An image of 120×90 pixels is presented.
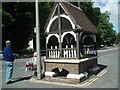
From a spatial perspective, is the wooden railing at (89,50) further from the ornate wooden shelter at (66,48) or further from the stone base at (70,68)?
the stone base at (70,68)

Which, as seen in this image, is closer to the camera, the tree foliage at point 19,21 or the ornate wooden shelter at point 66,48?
the ornate wooden shelter at point 66,48

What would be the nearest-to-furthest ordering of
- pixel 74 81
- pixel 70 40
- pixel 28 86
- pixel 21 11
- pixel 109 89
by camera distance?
pixel 109 89
pixel 28 86
pixel 74 81
pixel 70 40
pixel 21 11

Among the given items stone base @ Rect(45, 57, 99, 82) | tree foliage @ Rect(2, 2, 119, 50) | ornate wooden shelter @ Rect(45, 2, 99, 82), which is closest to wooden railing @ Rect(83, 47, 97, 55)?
ornate wooden shelter @ Rect(45, 2, 99, 82)

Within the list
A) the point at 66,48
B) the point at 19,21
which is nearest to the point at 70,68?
the point at 66,48

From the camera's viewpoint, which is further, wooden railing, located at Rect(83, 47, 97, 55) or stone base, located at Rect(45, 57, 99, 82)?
wooden railing, located at Rect(83, 47, 97, 55)

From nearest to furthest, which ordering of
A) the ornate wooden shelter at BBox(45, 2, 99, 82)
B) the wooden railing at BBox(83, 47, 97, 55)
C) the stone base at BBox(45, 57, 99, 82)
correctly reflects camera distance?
the stone base at BBox(45, 57, 99, 82), the ornate wooden shelter at BBox(45, 2, 99, 82), the wooden railing at BBox(83, 47, 97, 55)

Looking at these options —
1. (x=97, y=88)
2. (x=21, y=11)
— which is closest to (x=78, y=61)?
(x=97, y=88)

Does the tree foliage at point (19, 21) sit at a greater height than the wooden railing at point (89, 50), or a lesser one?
greater

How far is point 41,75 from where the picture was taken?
8.96 metres

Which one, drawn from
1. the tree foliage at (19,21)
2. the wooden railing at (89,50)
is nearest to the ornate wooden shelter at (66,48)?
the wooden railing at (89,50)

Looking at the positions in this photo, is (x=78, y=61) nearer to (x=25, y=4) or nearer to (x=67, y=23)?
(x=67, y=23)

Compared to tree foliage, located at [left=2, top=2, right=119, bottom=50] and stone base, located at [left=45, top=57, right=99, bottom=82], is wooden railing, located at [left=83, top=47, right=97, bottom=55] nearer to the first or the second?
stone base, located at [left=45, top=57, right=99, bottom=82]

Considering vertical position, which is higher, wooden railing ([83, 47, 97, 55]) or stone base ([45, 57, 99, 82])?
wooden railing ([83, 47, 97, 55])

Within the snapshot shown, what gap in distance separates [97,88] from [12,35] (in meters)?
23.5
